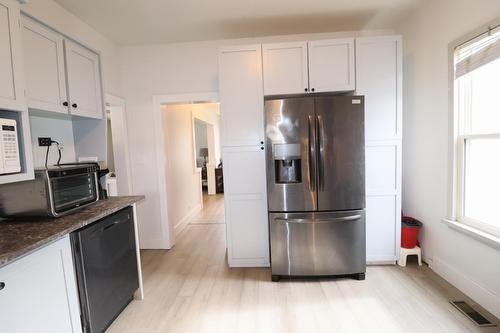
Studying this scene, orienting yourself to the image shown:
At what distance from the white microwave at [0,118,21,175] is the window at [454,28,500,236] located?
327 centimetres

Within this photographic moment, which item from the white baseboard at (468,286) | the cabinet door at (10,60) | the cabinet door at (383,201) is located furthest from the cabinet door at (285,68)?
the white baseboard at (468,286)

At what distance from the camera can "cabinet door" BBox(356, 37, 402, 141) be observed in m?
2.53

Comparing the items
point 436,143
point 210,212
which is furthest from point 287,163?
point 210,212

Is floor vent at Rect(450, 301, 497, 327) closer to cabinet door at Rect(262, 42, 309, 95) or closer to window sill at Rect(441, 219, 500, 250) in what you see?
window sill at Rect(441, 219, 500, 250)

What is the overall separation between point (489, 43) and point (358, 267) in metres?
2.15

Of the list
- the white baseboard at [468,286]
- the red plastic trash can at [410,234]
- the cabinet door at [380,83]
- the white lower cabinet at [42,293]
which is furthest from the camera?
the red plastic trash can at [410,234]

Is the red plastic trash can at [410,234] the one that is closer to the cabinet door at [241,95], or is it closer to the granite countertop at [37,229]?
the cabinet door at [241,95]

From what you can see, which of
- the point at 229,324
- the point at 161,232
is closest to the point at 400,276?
the point at 229,324

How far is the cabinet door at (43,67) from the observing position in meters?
1.67

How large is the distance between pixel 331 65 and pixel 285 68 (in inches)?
18.7

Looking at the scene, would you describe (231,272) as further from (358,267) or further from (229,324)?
(358,267)

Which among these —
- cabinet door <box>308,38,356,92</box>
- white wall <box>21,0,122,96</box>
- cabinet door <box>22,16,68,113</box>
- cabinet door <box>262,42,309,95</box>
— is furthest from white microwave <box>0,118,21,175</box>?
cabinet door <box>308,38,356,92</box>

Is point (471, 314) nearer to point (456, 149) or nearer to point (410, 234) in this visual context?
point (410, 234)

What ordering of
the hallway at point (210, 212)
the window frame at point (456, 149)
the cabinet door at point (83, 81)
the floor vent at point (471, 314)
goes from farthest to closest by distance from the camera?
1. the hallway at point (210, 212)
2. the window frame at point (456, 149)
3. the cabinet door at point (83, 81)
4. the floor vent at point (471, 314)
